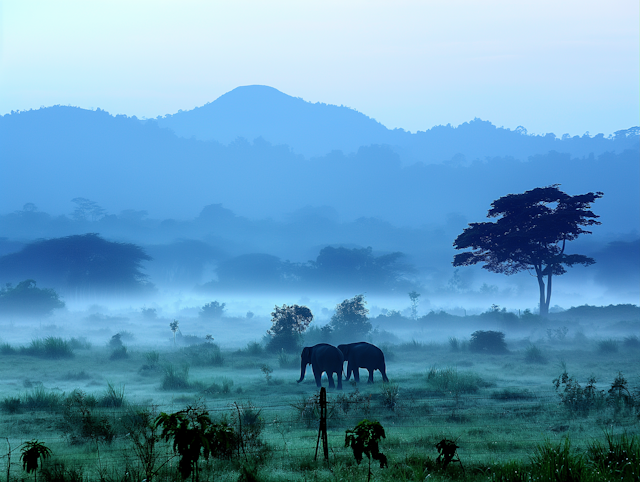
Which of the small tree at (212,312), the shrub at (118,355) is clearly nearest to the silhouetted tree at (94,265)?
the small tree at (212,312)

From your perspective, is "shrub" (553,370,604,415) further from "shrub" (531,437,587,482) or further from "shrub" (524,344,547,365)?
"shrub" (524,344,547,365)

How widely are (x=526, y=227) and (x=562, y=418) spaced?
34.8 m

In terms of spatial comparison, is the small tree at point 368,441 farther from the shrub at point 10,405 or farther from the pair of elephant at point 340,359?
the pair of elephant at point 340,359

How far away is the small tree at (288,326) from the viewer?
37.6 m

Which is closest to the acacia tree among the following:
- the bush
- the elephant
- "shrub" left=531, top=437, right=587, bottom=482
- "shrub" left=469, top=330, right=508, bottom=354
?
"shrub" left=469, top=330, right=508, bottom=354

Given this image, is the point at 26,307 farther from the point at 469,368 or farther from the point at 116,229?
the point at 116,229

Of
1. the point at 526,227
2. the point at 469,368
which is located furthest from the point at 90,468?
the point at 526,227

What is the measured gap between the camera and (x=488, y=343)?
36.5 metres

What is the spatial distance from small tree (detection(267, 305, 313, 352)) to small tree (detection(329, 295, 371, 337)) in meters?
5.76

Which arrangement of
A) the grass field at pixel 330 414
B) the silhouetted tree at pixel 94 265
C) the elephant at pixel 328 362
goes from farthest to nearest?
the silhouetted tree at pixel 94 265 → the elephant at pixel 328 362 → the grass field at pixel 330 414

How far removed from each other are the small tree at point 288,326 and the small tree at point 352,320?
5.76 m

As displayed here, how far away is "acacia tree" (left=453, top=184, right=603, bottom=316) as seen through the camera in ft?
154

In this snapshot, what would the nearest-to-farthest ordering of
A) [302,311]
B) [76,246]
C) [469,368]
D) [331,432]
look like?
[331,432], [469,368], [302,311], [76,246]

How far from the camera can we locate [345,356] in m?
25.1
